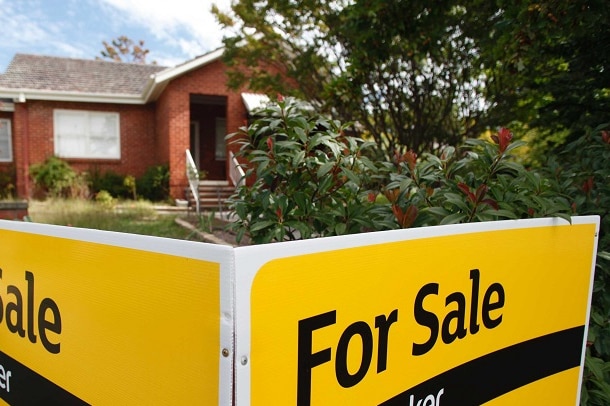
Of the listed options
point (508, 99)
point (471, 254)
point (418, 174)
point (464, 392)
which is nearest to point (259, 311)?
point (471, 254)

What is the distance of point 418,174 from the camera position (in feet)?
7.79

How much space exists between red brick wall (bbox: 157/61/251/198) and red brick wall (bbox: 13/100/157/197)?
1671 millimetres

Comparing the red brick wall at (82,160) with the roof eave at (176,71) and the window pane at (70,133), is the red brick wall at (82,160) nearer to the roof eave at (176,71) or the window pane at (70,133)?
the window pane at (70,133)

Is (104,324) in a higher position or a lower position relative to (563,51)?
lower

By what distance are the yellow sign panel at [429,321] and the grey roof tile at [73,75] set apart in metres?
16.4

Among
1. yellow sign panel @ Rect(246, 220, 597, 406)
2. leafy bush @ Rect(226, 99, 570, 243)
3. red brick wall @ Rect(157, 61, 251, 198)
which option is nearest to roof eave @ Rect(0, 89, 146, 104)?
red brick wall @ Rect(157, 61, 251, 198)

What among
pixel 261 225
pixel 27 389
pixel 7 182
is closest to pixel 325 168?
pixel 261 225

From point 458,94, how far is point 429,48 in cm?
408

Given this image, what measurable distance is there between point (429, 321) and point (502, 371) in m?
0.47

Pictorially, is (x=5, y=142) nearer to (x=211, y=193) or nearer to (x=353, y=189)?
(x=211, y=193)

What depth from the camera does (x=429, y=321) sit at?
1.32 meters

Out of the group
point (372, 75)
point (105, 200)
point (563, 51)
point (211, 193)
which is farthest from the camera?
point (211, 193)

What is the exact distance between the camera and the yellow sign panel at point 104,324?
954mm

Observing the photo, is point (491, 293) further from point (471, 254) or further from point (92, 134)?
point (92, 134)
